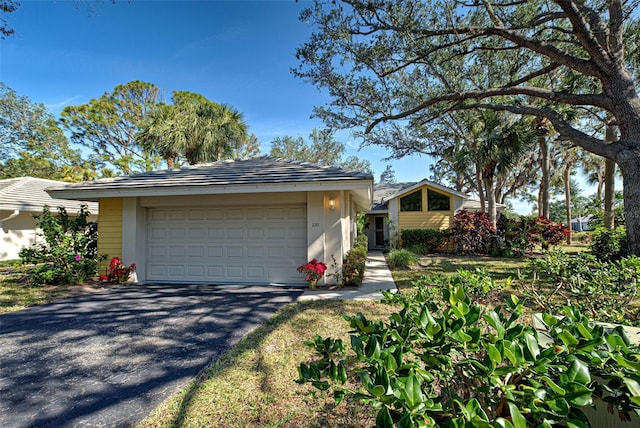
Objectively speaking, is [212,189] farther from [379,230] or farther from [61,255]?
[379,230]

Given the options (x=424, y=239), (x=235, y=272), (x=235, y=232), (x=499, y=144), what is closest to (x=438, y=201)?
(x=424, y=239)

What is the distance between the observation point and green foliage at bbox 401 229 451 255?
1478cm

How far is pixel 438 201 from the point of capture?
53.7 ft

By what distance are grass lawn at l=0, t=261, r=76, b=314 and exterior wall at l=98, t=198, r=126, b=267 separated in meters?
1.31

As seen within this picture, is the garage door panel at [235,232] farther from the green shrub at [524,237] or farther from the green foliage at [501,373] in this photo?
the green shrub at [524,237]

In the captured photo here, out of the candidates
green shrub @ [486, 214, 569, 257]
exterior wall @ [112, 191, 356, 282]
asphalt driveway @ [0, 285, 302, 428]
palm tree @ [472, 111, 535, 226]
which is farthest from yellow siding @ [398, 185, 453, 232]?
asphalt driveway @ [0, 285, 302, 428]

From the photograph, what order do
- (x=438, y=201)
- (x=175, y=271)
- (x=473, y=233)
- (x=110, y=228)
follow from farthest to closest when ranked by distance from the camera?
(x=438, y=201) < (x=473, y=233) < (x=110, y=228) < (x=175, y=271)

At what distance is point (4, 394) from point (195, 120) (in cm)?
1534

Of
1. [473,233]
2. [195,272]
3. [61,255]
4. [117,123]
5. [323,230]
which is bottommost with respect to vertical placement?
[195,272]

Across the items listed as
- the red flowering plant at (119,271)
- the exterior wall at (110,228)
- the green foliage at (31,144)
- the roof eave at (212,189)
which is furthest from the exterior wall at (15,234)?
the red flowering plant at (119,271)

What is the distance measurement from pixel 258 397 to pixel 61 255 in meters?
8.45

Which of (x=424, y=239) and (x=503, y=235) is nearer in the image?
(x=503, y=235)

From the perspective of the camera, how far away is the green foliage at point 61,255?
7.62 metres

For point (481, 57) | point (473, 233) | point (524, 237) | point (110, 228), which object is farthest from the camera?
point (473, 233)
